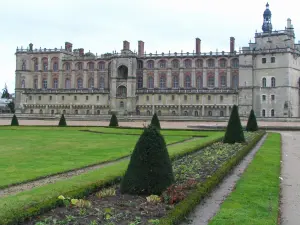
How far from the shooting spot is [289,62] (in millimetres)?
61594

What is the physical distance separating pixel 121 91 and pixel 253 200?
202ft

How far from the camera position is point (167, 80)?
Result: 69.8m

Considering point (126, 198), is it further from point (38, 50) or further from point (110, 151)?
point (38, 50)

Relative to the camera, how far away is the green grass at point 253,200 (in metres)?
6.76

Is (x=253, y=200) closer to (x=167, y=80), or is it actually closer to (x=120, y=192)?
(x=120, y=192)

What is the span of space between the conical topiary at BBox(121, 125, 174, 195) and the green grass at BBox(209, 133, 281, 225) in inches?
50.0

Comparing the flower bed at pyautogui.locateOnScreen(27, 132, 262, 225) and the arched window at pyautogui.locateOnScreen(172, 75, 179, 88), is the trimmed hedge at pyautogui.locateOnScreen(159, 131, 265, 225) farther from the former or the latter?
the arched window at pyautogui.locateOnScreen(172, 75, 179, 88)

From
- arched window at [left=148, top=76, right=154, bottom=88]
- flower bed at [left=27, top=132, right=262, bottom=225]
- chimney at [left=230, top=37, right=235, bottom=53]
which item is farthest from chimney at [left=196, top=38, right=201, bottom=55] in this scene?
flower bed at [left=27, top=132, right=262, bottom=225]

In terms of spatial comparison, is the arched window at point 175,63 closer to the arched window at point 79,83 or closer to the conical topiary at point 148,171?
the arched window at point 79,83

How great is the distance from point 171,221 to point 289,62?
196ft

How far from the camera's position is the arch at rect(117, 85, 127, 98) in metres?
68.4

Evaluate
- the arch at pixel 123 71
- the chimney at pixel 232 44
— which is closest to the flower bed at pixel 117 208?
the chimney at pixel 232 44

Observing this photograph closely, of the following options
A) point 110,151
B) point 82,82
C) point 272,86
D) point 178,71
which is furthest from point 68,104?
point 110,151

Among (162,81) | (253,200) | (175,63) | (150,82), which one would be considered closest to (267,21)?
(175,63)
